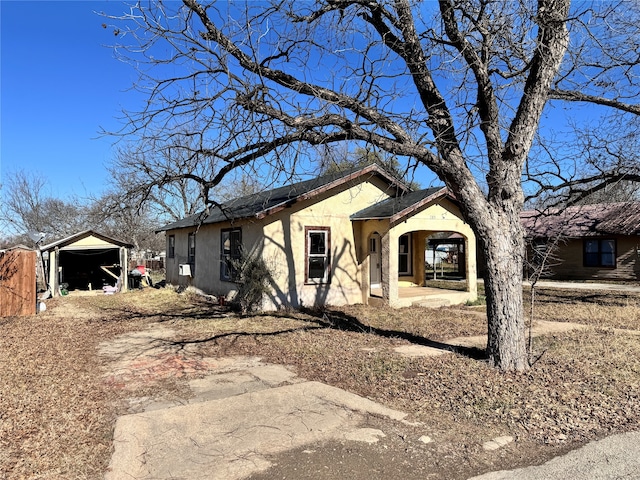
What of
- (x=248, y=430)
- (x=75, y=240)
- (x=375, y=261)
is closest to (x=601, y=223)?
(x=375, y=261)

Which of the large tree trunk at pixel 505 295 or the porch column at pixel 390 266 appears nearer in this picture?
the large tree trunk at pixel 505 295

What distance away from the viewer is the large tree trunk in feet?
20.8

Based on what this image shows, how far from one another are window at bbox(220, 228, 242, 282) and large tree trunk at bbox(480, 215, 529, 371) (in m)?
8.12

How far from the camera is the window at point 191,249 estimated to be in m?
17.9

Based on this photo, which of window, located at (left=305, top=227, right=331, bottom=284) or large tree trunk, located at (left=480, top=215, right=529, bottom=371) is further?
window, located at (left=305, top=227, right=331, bottom=284)

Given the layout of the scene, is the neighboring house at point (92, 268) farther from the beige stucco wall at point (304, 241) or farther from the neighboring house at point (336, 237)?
the beige stucco wall at point (304, 241)

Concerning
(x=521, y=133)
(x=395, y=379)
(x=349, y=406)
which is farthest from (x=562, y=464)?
(x=521, y=133)

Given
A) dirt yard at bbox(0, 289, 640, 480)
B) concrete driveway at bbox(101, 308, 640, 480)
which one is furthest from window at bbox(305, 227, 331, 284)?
concrete driveway at bbox(101, 308, 640, 480)

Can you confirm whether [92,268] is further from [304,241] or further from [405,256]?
[405,256]

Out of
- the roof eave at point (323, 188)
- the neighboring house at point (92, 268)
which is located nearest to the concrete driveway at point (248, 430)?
the roof eave at point (323, 188)

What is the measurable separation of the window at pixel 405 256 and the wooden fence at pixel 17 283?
11.7 meters

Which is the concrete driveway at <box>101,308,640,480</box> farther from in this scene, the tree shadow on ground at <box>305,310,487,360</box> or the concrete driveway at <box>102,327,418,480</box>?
the tree shadow on ground at <box>305,310,487,360</box>

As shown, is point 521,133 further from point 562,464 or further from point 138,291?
point 138,291

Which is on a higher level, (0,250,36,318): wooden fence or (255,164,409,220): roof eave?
(255,164,409,220): roof eave
